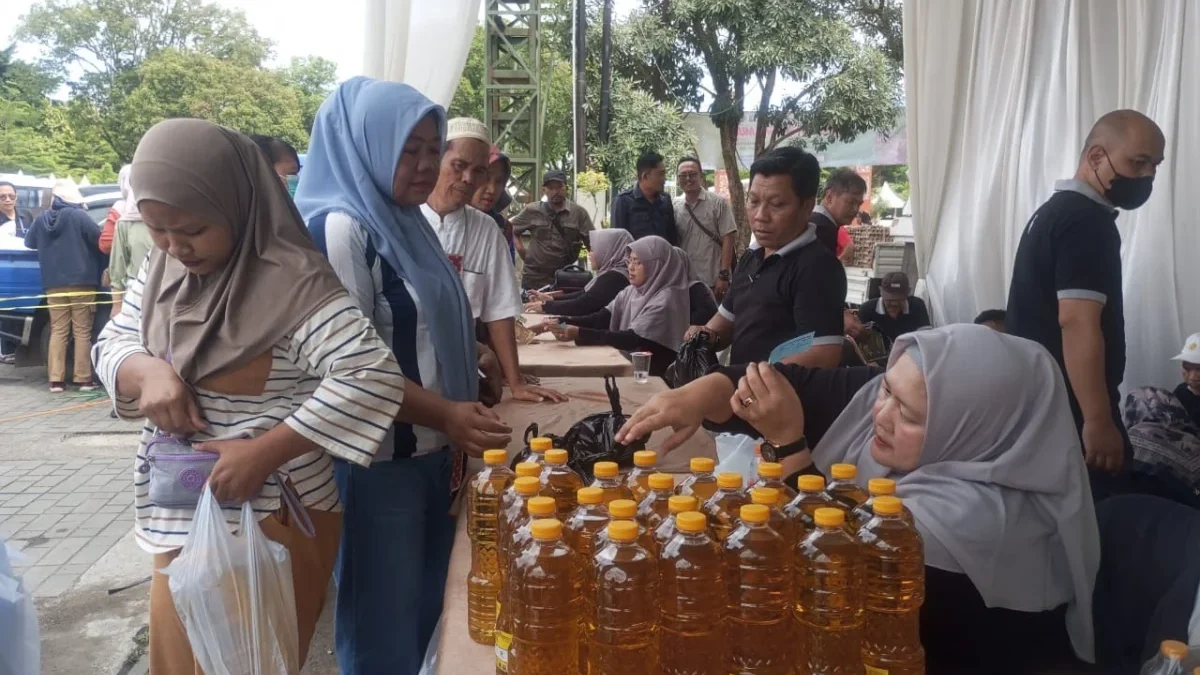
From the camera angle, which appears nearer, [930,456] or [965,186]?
[930,456]

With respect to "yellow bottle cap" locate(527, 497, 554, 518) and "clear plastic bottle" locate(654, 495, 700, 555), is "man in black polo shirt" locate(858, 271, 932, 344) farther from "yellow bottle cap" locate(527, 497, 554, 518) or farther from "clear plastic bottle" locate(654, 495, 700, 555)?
"yellow bottle cap" locate(527, 497, 554, 518)

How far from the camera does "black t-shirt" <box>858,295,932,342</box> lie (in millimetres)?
5637

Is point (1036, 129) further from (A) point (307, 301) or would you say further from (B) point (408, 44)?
(A) point (307, 301)

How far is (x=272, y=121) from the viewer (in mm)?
32031

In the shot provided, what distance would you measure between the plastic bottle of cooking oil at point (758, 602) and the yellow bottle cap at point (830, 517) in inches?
2.5

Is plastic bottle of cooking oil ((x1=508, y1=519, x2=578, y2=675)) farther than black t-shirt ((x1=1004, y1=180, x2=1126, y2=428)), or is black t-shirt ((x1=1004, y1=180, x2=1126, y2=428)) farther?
black t-shirt ((x1=1004, y1=180, x2=1126, y2=428))

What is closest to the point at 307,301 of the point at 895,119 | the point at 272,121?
the point at 895,119

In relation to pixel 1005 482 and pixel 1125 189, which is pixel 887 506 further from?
pixel 1125 189

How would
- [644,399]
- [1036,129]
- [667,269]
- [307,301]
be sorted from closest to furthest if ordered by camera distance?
[307,301]
[644,399]
[1036,129]
[667,269]

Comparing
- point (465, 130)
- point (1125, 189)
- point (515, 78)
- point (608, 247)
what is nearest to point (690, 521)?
point (465, 130)

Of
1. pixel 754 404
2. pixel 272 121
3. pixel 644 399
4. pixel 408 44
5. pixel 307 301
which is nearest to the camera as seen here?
pixel 307 301

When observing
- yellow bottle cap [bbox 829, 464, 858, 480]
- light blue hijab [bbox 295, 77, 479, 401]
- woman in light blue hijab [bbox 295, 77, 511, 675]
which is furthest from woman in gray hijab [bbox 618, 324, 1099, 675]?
light blue hijab [bbox 295, 77, 479, 401]

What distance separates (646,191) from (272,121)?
29039mm

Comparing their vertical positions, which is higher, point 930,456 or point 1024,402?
point 1024,402
